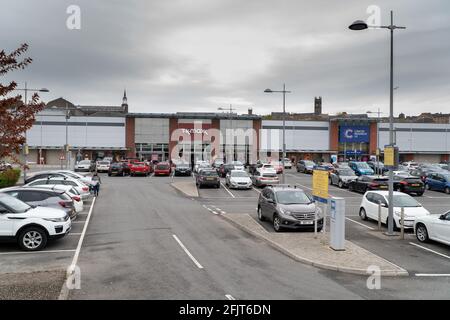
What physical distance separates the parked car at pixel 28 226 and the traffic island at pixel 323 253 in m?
6.75

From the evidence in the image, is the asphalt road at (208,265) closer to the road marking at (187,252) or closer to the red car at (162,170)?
the road marking at (187,252)

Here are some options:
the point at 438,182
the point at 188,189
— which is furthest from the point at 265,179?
the point at 438,182

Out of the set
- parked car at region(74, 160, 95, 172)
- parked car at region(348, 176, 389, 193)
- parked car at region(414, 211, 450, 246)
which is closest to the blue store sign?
parked car at region(348, 176, 389, 193)

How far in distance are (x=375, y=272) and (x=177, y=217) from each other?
33.3 feet

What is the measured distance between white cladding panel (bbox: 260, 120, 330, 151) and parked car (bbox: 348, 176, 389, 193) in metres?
33.9

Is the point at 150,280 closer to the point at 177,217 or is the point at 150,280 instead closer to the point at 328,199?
the point at 328,199

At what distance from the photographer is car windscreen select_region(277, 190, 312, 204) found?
1611 cm

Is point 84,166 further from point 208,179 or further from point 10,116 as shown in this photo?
point 10,116

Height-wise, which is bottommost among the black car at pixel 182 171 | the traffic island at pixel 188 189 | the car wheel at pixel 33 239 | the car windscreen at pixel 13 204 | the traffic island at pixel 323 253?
the traffic island at pixel 323 253

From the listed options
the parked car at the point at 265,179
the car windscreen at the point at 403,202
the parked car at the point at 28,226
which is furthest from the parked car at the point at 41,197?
the parked car at the point at 265,179

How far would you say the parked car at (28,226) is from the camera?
1203 cm

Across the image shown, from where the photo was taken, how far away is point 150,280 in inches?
362

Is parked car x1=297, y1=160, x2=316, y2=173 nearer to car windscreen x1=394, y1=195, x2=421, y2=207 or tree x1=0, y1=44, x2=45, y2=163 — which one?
car windscreen x1=394, y1=195, x2=421, y2=207
